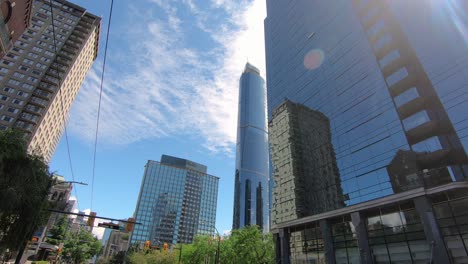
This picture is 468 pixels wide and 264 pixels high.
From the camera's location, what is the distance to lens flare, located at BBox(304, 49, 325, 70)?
194 ft

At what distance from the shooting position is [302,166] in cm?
5522

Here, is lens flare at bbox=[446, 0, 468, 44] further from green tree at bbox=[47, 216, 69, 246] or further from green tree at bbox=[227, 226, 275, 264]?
green tree at bbox=[47, 216, 69, 246]

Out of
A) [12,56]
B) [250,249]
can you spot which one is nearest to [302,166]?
[250,249]

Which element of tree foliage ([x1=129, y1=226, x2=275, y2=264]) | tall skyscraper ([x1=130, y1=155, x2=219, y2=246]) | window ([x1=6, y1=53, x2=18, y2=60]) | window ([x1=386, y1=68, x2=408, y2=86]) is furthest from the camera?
tall skyscraper ([x1=130, y1=155, x2=219, y2=246])

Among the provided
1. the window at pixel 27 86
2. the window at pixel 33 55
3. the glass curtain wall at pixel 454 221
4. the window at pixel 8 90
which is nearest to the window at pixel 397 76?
the glass curtain wall at pixel 454 221

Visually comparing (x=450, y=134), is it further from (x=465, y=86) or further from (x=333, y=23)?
(x=333, y=23)

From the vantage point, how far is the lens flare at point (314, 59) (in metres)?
59.1

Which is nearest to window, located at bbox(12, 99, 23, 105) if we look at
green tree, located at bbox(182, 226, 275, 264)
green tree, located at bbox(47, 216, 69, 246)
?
green tree, located at bbox(47, 216, 69, 246)

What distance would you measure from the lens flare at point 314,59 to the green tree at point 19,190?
5465cm

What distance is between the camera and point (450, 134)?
112 ft

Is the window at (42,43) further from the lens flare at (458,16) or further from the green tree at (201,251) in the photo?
the lens flare at (458,16)

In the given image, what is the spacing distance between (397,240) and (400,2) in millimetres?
36809

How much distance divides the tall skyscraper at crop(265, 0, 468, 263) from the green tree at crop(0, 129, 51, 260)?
117ft

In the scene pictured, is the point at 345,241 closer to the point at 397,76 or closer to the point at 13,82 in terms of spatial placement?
the point at 397,76
